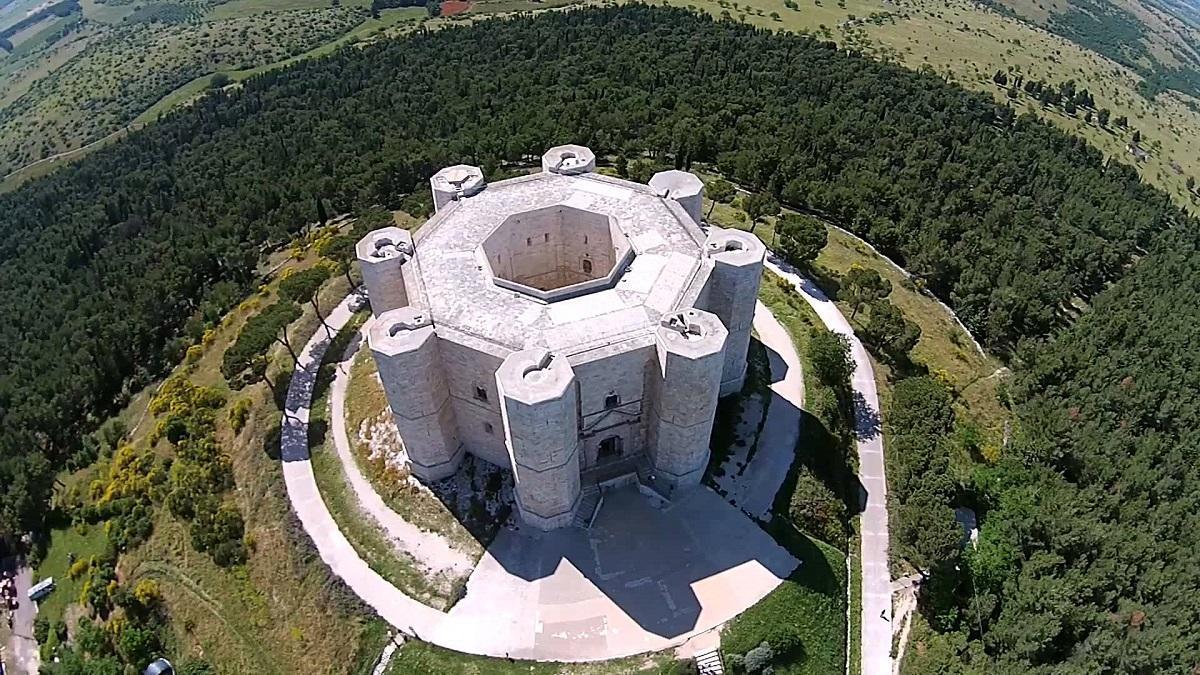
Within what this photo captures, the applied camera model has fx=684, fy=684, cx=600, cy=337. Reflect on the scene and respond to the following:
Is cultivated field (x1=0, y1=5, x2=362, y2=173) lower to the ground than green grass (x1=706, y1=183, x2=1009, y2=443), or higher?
lower

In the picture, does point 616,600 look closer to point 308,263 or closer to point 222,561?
point 222,561

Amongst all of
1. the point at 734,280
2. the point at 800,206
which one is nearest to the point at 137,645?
the point at 734,280

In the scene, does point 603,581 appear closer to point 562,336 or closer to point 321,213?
point 562,336

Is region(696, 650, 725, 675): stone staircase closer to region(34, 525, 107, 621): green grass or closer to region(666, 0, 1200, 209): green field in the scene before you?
region(34, 525, 107, 621): green grass

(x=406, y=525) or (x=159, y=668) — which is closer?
(x=159, y=668)

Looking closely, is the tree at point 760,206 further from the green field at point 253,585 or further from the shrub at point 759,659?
the green field at point 253,585

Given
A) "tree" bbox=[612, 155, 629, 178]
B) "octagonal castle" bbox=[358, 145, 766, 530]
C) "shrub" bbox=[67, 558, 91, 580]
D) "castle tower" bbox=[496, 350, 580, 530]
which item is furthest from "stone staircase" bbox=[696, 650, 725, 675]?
"tree" bbox=[612, 155, 629, 178]
